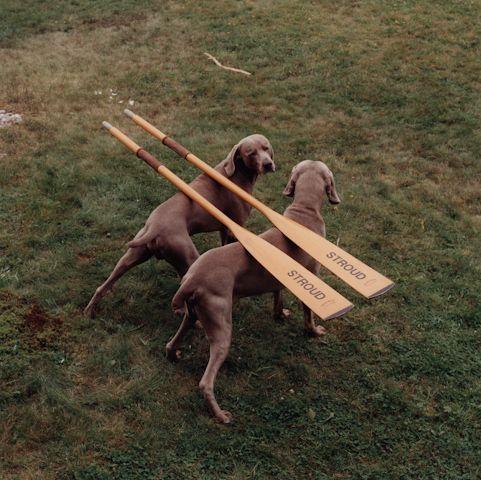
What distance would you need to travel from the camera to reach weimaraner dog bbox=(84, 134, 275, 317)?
5.83 metres

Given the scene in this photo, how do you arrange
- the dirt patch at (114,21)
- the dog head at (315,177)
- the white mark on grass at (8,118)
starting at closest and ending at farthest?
1. the dog head at (315,177)
2. the white mark on grass at (8,118)
3. the dirt patch at (114,21)

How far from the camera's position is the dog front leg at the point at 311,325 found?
605cm

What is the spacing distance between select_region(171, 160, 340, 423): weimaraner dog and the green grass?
32 cm

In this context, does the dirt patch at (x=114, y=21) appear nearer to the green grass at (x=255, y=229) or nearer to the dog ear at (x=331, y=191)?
the green grass at (x=255, y=229)

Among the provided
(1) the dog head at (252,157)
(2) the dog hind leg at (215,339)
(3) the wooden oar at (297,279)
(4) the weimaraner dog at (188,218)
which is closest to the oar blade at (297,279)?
(3) the wooden oar at (297,279)

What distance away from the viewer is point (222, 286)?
5156 mm

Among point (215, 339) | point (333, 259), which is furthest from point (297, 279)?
point (215, 339)

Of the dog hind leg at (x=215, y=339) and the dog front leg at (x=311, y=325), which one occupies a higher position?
the dog hind leg at (x=215, y=339)

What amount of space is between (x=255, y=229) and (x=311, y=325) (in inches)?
78.3

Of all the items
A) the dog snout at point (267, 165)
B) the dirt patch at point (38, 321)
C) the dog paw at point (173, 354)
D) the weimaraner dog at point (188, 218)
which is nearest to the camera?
the dog paw at point (173, 354)

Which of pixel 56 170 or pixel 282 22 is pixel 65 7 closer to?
pixel 282 22

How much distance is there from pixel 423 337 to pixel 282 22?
913 centimetres

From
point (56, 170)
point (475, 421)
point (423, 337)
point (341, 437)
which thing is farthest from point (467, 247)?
point (56, 170)

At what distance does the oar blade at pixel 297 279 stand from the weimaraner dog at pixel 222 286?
107 millimetres
